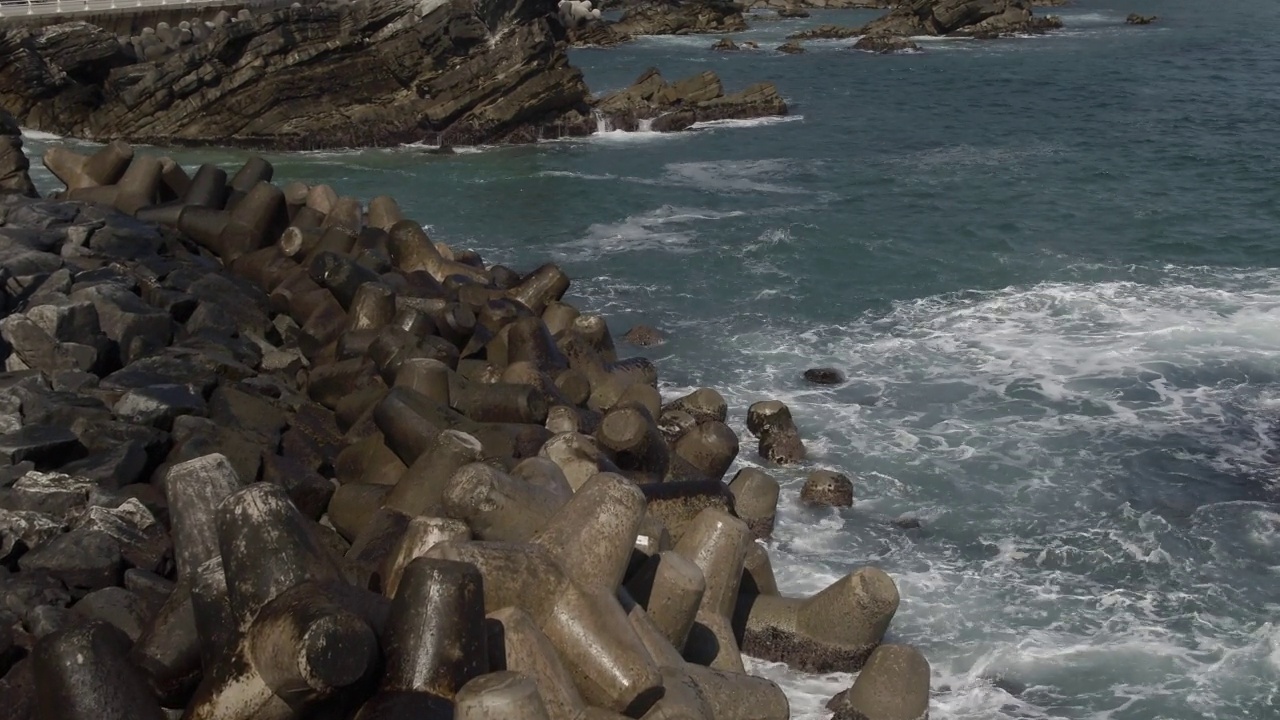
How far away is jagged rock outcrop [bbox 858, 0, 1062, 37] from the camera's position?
55.4 metres

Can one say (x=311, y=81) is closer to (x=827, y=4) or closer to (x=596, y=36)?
(x=596, y=36)

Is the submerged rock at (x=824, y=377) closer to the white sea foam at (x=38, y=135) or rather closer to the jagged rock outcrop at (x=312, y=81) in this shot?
the jagged rock outcrop at (x=312, y=81)

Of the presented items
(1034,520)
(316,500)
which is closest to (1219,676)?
(1034,520)

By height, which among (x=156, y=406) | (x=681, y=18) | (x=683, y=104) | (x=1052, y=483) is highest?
(x=156, y=406)

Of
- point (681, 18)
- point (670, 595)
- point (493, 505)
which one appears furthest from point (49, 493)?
point (681, 18)

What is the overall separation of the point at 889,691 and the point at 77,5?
35388 mm

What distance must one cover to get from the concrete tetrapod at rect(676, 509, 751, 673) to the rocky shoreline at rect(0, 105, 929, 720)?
2 cm

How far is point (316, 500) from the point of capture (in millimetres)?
10469

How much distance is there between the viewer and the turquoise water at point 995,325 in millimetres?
11750

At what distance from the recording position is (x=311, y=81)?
3462cm

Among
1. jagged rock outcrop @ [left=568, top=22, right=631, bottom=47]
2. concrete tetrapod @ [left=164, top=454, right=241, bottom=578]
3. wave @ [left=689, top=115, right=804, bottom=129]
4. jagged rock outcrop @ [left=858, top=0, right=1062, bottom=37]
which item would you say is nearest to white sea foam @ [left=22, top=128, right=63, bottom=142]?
wave @ [left=689, top=115, right=804, bottom=129]

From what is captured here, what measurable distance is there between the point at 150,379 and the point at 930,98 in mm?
32135

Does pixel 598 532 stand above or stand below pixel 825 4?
above

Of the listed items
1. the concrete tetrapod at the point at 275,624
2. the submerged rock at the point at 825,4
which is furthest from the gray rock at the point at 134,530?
the submerged rock at the point at 825,4
